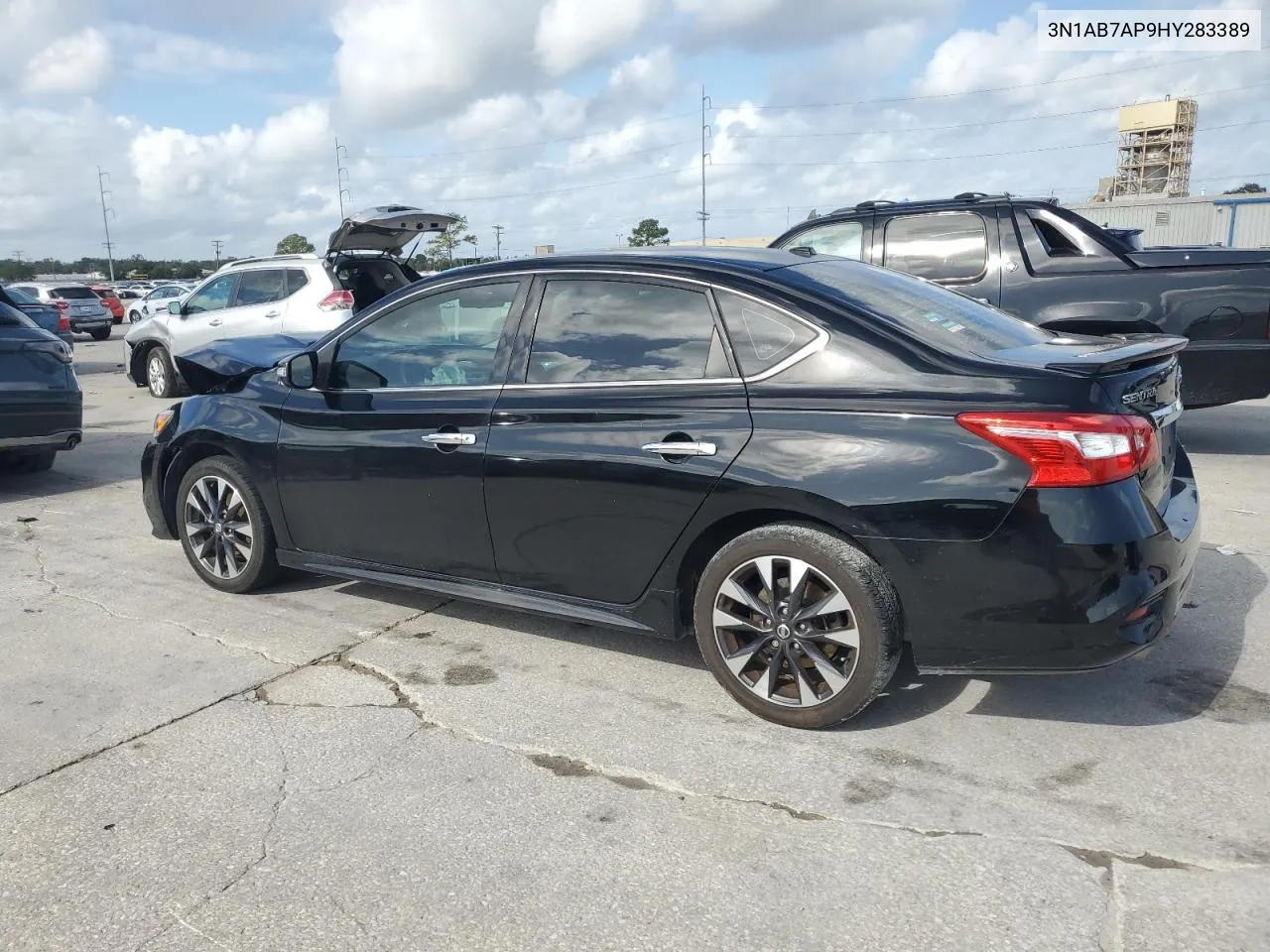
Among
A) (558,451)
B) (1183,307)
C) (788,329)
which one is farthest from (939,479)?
(1183,307)

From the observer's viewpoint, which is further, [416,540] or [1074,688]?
[416,540]

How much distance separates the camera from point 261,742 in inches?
142

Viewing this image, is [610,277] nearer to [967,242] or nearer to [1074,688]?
[1074,688]

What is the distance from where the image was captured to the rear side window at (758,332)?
3.63 metres

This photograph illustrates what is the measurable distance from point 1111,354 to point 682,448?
1473mm

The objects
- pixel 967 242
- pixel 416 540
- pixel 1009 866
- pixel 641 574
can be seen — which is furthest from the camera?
pixel 967 242

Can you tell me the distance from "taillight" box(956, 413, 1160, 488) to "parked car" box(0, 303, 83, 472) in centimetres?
701

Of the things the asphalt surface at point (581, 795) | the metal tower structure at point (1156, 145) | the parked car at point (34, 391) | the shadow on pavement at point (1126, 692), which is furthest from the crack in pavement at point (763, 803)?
the metal tower structure at point (1156, 145)

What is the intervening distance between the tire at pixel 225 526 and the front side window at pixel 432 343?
767 mm

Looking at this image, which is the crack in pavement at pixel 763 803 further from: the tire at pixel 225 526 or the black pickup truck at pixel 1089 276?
the black pickup truck at pixel 1089 276

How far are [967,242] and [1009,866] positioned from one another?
614 cm

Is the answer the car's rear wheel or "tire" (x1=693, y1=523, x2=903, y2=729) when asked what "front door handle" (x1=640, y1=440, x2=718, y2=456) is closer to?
"tire" (x1=693, y1=523, x2=903, y2=729)

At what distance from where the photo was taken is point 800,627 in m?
3.52

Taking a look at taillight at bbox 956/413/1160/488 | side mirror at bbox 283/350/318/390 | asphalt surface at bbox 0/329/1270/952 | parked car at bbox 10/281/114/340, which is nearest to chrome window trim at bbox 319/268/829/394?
side mirror at bbox 283/350/318/390
